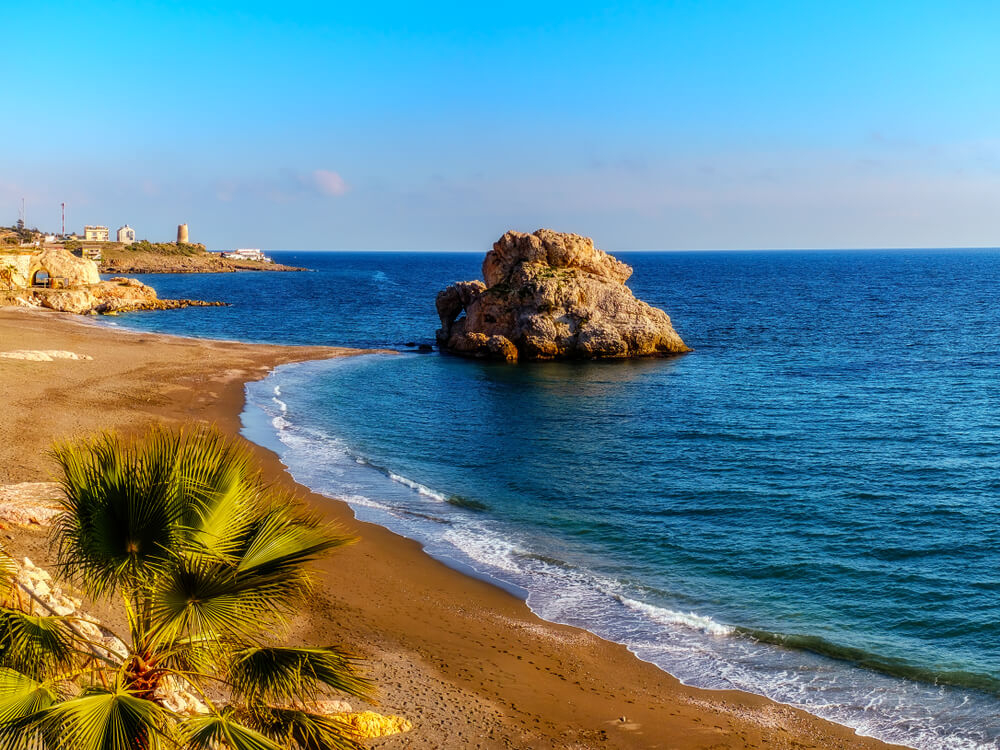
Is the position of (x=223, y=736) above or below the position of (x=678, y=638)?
above

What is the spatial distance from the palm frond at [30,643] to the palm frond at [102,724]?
841mm

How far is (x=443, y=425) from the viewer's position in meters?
36.0

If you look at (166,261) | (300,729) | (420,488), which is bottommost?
(420,488)

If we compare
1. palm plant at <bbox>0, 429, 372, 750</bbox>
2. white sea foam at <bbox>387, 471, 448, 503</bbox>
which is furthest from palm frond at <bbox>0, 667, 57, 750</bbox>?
white sea foam at <bbox>387, 471, 448, 503</bbox>

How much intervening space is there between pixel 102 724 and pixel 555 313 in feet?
165

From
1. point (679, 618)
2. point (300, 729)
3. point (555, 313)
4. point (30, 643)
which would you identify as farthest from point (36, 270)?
point (300, 729)

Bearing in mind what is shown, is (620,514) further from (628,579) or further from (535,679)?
(535,679)

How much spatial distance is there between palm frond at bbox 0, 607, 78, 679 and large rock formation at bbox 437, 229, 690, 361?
1884 inches

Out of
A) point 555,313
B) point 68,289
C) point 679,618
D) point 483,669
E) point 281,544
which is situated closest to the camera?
point 281,544

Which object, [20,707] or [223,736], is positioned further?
[223,736]

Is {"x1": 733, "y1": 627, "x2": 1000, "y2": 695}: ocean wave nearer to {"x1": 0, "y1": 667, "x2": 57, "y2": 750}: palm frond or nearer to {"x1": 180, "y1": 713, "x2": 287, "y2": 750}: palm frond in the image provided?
{"x1": 180, "y1": 713, "x2": 287, "y2": 750}: palm frond

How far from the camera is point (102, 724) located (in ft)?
20.0

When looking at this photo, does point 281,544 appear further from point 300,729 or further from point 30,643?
point 30,643

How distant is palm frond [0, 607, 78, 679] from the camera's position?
690 cm
